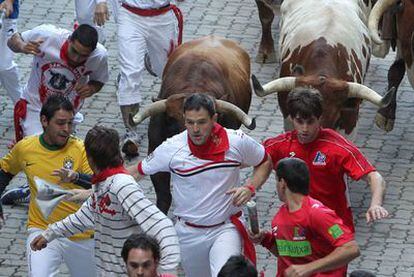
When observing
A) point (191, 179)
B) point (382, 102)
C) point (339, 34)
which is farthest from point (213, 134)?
point (339, 34)

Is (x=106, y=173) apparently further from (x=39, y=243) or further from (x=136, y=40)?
(x=136, y=40)

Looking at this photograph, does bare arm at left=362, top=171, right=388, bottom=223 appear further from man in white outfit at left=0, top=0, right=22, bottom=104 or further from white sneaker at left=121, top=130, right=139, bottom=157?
man in white outfit at left=0, top=0, right=22, bottom=104

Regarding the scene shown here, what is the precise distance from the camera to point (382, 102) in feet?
42.7

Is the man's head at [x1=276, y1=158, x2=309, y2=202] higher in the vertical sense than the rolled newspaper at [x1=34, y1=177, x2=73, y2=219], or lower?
higher

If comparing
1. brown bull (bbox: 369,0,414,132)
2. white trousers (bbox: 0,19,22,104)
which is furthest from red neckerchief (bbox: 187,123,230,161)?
white trousers (bbox: 0,19,22,104)

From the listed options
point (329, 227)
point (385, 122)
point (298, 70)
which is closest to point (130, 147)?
point (298, 70)

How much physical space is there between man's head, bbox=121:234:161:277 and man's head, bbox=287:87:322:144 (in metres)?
2.19

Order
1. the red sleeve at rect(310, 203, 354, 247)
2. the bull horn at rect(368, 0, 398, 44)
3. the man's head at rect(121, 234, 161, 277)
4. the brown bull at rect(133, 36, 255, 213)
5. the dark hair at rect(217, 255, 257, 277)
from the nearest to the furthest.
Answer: the dark hair at rect(217, 255, 257, 277), the man's head at rect(121, 234, 161, 277), the red sleeve at rect(310, 203, 354, 247), the brown bull at rect(133, 36, 255, 213), the bull horn at rect(368, 0, 398, 44)

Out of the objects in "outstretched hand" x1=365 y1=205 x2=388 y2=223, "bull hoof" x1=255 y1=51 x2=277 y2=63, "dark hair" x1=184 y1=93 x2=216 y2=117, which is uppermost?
"dark hair" x1=184 y1=93 x2=216 y2=117

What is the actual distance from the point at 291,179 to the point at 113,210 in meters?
1.33

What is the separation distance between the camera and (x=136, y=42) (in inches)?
612

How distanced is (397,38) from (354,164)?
512cm

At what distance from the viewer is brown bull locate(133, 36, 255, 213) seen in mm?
13039

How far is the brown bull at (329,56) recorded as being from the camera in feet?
43.6
